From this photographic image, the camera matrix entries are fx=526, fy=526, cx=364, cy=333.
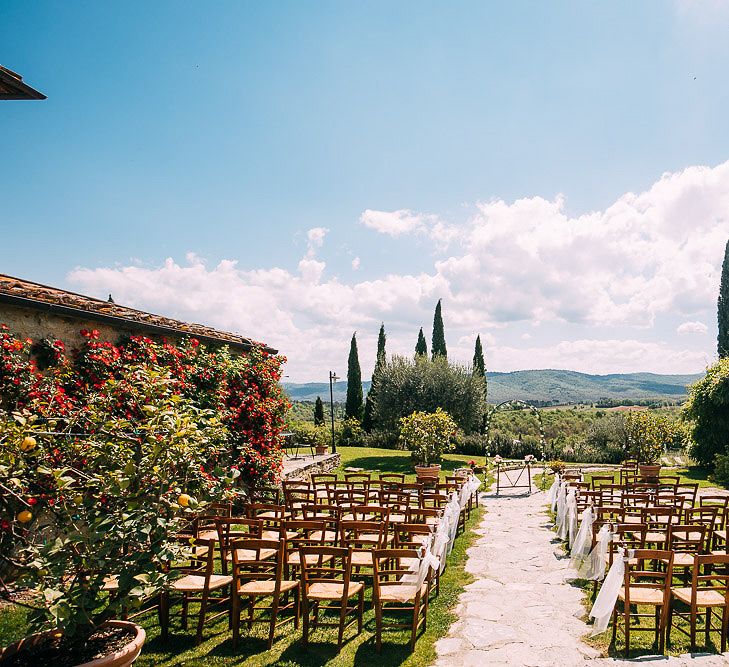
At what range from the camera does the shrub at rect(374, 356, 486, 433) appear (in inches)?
935

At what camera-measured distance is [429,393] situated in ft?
78.4

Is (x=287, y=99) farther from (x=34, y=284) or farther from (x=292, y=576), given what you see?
(x=292, y=576)

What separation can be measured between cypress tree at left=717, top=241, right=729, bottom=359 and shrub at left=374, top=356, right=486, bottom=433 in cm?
1377

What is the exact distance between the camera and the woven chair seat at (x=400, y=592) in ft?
15.9

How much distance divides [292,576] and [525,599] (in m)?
2.67

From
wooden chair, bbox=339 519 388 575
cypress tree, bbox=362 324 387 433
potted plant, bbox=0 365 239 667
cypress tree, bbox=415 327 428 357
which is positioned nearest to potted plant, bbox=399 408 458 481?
cypress tree, bbox=362 324 387 433

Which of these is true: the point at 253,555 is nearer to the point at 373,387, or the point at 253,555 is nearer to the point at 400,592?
the point at 400,592

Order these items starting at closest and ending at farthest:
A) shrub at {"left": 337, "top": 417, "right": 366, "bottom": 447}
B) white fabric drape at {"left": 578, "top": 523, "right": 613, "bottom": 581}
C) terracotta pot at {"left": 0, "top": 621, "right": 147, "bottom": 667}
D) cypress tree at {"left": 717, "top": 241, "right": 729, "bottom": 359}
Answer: terracotta pot at {"left": 0, "top": 621, "right": 147, "bottom": 667}, white fabric drape at {"left": 578, "top": 523, "right": 613, "bottom": 581}, cypress tree at {"left": 717, "top": 241, "right": 729, "bottom": 359}, shrub at {"left": 337, "top": 417, "right": 366, "bottom": 447}

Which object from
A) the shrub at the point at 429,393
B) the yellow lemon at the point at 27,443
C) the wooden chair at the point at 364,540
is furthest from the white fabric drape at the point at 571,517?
the shrub at the point at 429,393

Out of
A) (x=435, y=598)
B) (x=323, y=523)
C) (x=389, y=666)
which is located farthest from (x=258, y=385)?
(x=389, y=666)

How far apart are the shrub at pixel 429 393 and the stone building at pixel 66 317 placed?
16.4 meters

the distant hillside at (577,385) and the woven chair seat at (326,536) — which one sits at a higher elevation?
the distant hillside at (577,385)

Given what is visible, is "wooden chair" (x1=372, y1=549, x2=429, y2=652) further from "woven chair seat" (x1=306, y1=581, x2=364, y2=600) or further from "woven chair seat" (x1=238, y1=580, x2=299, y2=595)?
"woven chair seat" (x1=238, y1=580, x2=299, y2=595)

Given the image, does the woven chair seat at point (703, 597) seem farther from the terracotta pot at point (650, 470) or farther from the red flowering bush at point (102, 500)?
the terracotta pot at point (650, 470)
